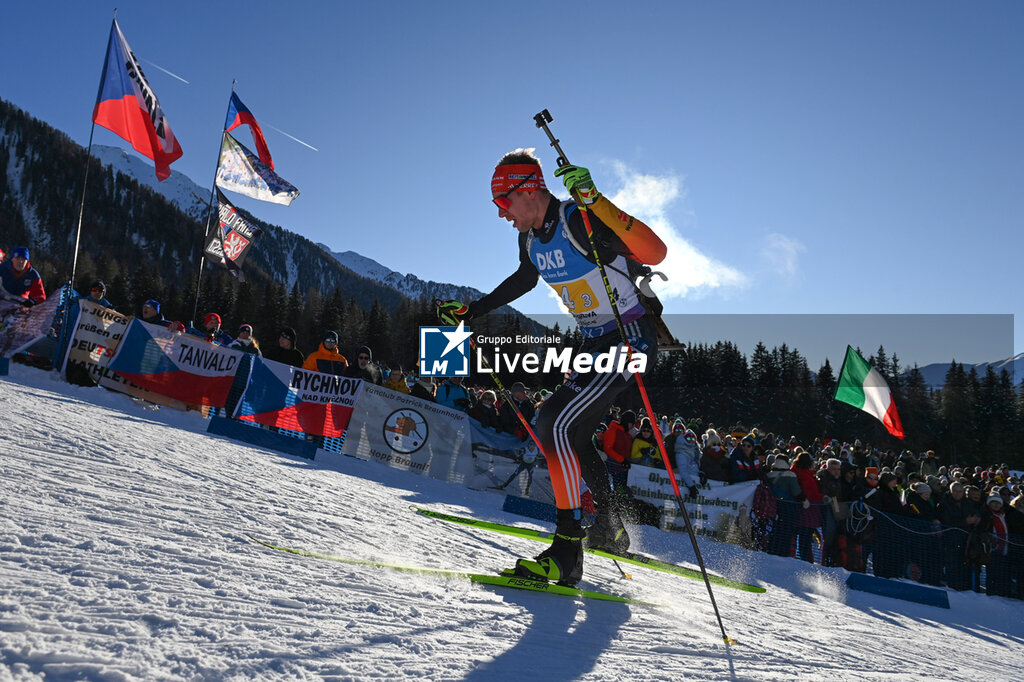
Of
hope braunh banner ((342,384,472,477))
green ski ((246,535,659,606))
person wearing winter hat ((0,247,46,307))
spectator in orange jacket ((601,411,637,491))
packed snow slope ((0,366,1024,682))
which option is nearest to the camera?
packed snow slope ((0,366,1024,682))

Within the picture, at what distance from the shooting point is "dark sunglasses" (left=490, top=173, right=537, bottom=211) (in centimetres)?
352

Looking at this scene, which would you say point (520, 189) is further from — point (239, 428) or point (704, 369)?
point (704, 369)

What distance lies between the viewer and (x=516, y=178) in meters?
3.53

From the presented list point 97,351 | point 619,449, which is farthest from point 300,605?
point 97,351

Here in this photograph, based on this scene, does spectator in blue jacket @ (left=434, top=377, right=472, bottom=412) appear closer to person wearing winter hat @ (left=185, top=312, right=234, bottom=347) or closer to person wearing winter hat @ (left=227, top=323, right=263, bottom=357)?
person wearing winter hat @ (left=227, top=323, right=263, bottom=357)

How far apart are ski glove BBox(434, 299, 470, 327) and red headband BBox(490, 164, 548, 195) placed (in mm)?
781

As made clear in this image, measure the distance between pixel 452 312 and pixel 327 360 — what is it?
643 cm

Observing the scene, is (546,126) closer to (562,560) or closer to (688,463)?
(562,560)

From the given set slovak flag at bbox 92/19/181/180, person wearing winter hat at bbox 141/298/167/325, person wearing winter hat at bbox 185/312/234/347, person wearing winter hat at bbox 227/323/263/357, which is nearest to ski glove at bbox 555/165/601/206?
person wearing winter hat at bbox 227/323/263/357

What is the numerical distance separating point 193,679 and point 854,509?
973cm

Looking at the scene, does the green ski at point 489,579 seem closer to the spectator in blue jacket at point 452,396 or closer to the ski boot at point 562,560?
the ski boot at point 562,560

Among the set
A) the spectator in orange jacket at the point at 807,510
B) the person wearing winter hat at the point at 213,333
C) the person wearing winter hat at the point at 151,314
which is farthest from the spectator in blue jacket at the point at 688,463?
the person wearing winter hat at the point at 151,314

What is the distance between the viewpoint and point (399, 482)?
7.27 meters

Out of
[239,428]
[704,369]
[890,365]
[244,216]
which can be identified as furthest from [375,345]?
[890,365]
